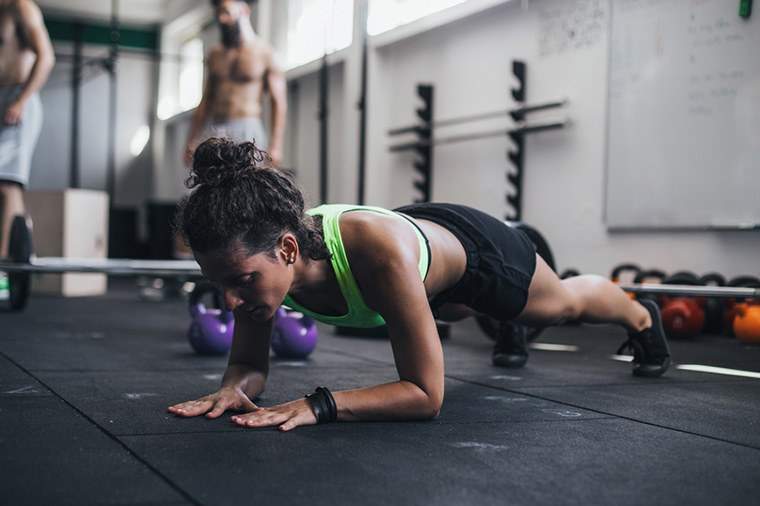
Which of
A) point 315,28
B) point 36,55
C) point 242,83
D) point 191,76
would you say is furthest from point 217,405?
point 191,76

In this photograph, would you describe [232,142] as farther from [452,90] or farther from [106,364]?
[452,90]

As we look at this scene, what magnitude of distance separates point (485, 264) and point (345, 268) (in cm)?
37

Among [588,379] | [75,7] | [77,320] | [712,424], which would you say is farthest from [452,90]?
[75,7]

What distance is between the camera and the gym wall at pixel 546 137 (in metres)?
3.95

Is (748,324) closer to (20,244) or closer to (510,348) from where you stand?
A: (510,348)

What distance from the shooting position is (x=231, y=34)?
177 inches

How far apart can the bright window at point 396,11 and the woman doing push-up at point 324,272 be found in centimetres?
389

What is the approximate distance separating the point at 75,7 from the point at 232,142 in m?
9.05

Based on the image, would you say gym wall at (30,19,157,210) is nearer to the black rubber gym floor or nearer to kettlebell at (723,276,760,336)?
kettlebell at (723,276,760,336)

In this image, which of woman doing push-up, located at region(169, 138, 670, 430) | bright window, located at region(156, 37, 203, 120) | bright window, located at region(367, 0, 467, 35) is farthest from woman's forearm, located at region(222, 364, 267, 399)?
bright window, located at region(156, 37, 203, 120)

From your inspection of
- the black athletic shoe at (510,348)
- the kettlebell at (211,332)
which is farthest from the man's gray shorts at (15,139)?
the black athletic shoe at (510,348)

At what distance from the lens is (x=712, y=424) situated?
159 cm

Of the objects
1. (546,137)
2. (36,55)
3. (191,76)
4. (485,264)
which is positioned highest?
(191,76)

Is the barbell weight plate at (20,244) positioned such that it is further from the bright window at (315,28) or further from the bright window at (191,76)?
the bright window at (191,76)
